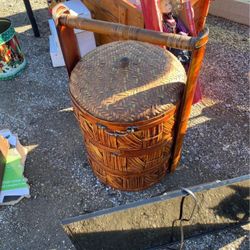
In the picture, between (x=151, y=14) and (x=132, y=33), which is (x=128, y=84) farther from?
(x=151, y=14)

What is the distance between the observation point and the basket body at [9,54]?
305 centimetres

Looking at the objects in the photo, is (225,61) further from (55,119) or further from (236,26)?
(55,119)

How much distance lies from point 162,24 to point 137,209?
158cm

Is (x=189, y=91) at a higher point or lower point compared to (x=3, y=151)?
higher

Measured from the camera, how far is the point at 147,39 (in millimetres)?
1553

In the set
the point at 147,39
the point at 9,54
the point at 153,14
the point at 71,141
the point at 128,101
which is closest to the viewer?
the point at 147,39

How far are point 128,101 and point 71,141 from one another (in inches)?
45.5

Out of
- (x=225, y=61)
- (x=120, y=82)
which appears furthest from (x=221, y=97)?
(x=120, y=82)

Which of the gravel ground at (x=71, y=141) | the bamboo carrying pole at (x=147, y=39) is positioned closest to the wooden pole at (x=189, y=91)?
the bamboo carrying pole at (x=147, y=39)

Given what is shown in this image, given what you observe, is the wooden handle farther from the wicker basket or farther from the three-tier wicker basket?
the wicker basket

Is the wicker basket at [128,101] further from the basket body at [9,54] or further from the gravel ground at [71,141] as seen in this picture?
the basket body at [9,54]

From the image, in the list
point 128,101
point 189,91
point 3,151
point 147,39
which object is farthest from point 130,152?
point 3,151

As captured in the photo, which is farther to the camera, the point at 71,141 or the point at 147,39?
the point at 71,141

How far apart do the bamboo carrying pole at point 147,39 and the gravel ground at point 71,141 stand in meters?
0.61
